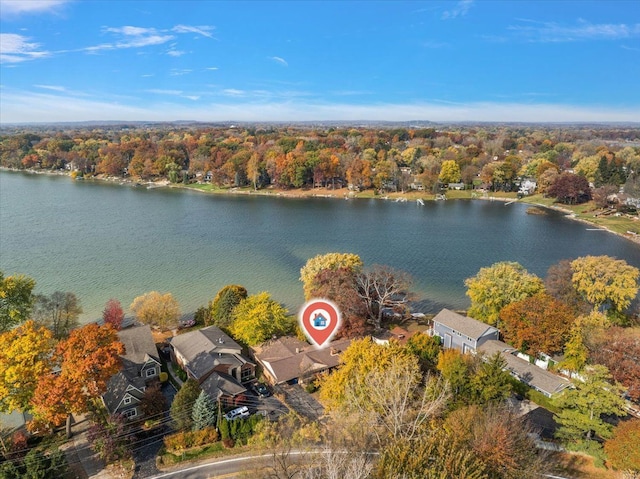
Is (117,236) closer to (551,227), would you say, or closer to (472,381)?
(472,381)

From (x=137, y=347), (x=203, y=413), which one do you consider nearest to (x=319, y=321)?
(x=203, y=413)

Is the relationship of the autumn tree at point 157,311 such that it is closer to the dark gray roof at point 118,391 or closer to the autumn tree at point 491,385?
the dark gray roof at point 118,391

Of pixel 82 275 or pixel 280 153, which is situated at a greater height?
pixel 280 153

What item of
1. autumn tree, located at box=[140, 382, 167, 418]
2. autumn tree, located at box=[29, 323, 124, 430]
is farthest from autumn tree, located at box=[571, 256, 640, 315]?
autumn tree, located at box=[29, 323, 124, 430]

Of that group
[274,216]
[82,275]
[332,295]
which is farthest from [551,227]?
[82,275]

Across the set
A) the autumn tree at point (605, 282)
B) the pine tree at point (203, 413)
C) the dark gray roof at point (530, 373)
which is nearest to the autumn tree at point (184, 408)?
the pine tree at point (203, 413)

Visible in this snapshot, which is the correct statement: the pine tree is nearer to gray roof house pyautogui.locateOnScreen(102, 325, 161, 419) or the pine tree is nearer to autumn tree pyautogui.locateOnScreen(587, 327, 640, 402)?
gray roof house pyautogui.locateOnScreen(102, 325, 161, 419)
